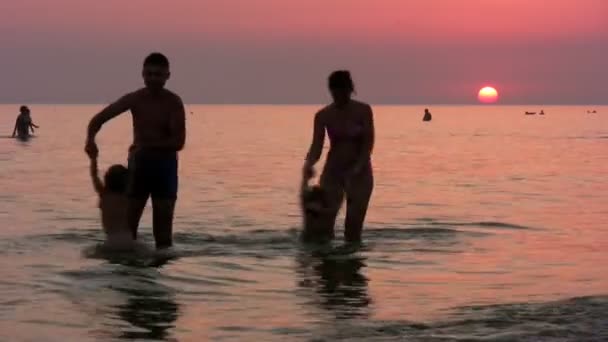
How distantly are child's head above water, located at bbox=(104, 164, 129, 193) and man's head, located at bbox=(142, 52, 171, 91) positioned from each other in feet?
2.44

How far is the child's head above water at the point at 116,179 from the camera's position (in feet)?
29.7

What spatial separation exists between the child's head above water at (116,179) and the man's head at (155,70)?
2.44 ft

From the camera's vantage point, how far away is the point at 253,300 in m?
7.87

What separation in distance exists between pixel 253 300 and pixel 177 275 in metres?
1.19

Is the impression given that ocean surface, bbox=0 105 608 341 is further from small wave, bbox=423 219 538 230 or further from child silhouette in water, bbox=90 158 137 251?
child silhouette in water, bbox=90 158 137 251

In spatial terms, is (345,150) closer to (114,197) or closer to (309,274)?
(309,274)

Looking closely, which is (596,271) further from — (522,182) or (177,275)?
(522,182)

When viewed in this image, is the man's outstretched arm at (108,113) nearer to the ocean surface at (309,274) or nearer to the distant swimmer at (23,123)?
the ocean surface at (309,274)

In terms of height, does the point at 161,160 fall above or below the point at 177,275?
above

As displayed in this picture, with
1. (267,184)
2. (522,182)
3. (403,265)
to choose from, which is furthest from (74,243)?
(522,182)

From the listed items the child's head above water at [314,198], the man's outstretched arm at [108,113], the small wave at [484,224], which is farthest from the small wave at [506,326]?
the small wave at [484,224]

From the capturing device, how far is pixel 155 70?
896cm

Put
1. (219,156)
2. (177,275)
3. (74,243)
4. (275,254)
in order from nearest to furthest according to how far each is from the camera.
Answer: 1. (177,275)
2. (275,254)
3. (74,243)
4. (219,156)

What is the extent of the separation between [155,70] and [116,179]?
38.2 inches
